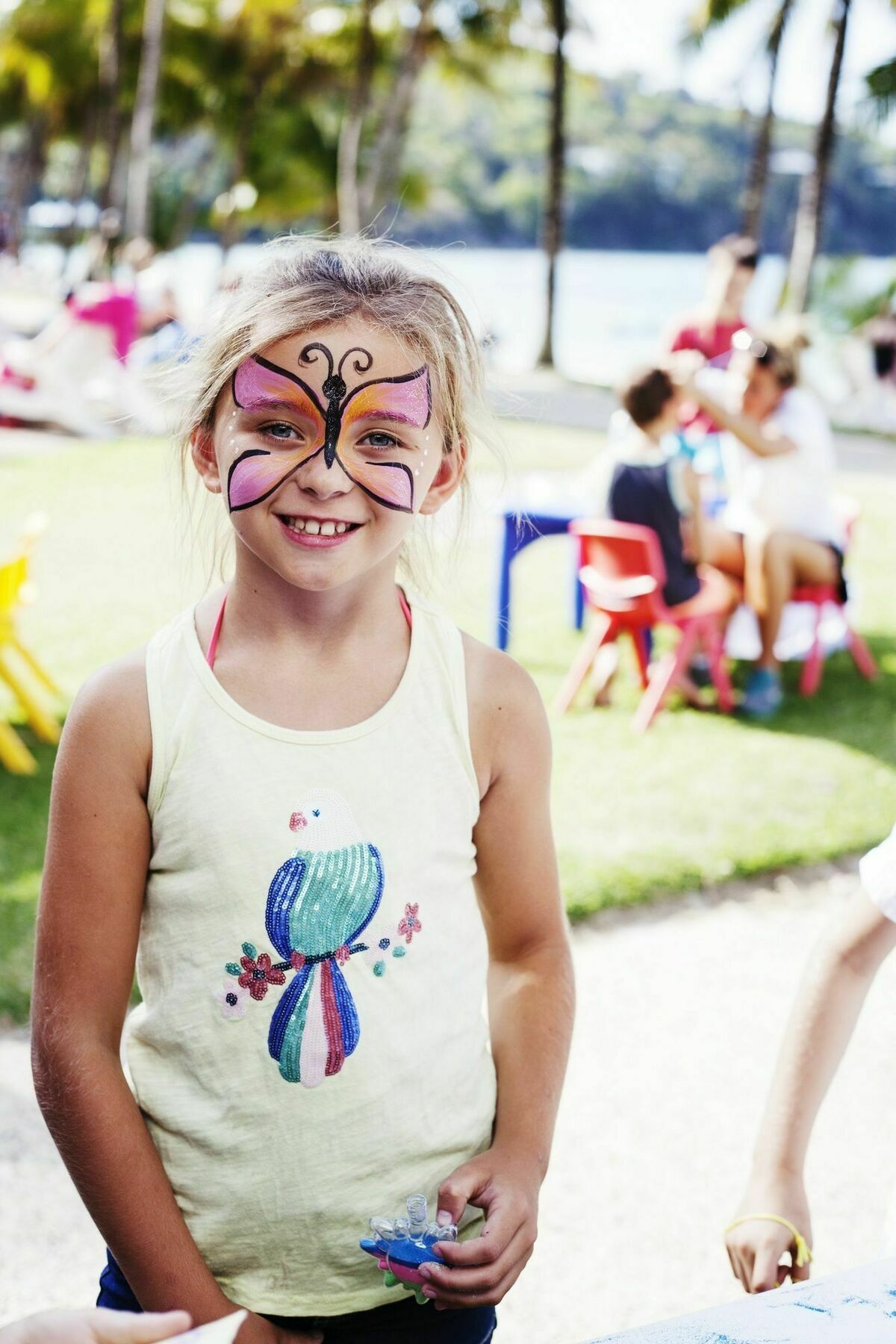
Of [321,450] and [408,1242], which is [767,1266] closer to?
[408,1242]

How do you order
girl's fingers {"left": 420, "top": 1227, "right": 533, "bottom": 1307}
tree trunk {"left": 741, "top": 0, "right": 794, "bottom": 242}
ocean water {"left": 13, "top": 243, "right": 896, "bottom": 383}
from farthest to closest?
tree trunk {"left": 741, "top": 0, "right": 794, "bottom": 242}, ocean water {"left": 13, "top": 243, "right": 896, "bottom": 383}, girl's fingers {"left": 420, "top": 1227, "right": 533, "bottom": 1307}

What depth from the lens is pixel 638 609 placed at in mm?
6098

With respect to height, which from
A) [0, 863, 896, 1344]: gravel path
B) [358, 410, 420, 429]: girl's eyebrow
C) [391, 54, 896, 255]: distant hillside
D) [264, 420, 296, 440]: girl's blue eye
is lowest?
[0, 863, 896, 1344]: gravel path

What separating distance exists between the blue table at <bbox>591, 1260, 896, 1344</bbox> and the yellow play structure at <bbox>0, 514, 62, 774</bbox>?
4.50 meters

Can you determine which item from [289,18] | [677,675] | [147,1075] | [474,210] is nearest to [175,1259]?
[147,1075]

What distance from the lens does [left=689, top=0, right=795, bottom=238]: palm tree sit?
24.2m

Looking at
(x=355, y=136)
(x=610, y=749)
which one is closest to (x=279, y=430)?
(x=610, y=749)

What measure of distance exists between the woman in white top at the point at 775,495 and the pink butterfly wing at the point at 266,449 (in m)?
5.11

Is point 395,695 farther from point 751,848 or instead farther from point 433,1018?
point 751,848

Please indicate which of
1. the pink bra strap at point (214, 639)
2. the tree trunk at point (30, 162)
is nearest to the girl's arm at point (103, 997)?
the pink bra strap at point (214, 639)

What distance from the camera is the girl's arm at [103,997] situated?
139 cm

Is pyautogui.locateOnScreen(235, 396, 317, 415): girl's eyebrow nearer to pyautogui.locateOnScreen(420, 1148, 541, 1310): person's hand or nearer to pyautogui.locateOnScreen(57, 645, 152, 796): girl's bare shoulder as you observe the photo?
pyautogui.locateOnScreen(57, 645, 152, 796): girl's bare shoulder

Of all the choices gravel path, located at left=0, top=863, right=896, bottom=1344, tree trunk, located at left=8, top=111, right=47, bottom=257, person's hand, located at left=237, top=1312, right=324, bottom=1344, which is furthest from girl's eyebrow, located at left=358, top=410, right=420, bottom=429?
tree trunk, located at left=8, top=111, right=47, bottom=257

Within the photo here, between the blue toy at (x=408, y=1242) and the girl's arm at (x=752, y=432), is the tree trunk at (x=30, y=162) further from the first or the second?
the blue toy at (x=408, y=1242)
